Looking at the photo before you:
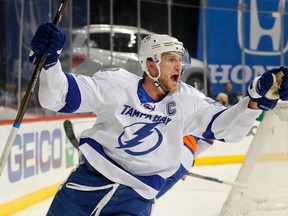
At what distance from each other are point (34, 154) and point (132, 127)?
7.71 ft

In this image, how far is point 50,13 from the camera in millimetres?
5492

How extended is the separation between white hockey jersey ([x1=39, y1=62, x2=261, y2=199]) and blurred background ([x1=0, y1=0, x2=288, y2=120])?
12.7ft

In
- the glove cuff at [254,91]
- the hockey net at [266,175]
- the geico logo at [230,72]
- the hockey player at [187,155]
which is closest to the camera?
the glove cuff at [254,91]

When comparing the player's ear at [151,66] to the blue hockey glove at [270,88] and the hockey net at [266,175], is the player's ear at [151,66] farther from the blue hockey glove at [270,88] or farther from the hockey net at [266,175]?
the hockey net at [266,175]

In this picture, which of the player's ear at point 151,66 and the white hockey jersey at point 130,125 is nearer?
the white hockey jersey at point 130,125

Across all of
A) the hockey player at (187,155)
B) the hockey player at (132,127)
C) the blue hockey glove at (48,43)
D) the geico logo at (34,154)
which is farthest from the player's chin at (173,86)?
the geico logo at (34,154)

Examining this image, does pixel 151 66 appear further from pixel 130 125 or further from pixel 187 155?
pixel 187 155

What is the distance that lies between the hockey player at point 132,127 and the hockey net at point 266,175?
140 cm

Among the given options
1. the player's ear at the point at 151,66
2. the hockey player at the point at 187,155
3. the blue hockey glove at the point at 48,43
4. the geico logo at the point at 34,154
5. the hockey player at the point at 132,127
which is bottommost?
the geico logo at the point at 34,154

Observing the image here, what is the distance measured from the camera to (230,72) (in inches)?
332

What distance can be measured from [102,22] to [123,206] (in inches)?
211

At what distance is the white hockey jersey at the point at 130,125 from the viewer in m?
2.15

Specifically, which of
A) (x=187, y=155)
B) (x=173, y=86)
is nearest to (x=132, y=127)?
(x=173, y=86)

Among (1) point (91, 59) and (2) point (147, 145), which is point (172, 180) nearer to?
(2) point (147, 145)
